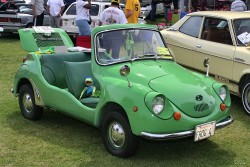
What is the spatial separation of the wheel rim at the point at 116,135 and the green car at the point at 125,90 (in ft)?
0.04

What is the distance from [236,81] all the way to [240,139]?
4.67ft

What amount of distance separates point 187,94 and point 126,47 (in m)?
1.06

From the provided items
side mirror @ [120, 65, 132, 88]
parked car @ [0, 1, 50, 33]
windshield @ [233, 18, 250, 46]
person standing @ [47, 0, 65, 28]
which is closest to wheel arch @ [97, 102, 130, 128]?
side mirror @ [120, 65, 132, 88]

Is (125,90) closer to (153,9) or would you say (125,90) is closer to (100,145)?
(100,145)

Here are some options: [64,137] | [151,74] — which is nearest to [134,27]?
[151,74]

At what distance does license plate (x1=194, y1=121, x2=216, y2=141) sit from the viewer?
4351 mm

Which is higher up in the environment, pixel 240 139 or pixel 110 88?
pixel 110 88

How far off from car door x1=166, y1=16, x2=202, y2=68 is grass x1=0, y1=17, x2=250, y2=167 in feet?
5.77

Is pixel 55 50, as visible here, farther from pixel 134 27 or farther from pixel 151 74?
pixel 151 74

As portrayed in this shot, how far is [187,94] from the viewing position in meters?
4.51

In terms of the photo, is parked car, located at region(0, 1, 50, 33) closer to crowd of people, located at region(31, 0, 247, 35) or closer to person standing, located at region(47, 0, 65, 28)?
crowd of people, located at region(31, 0, 247, 35)

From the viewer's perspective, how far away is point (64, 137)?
5316mm

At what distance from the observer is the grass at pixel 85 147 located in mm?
4543

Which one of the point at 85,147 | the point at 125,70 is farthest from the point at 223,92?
the point at 85,147
